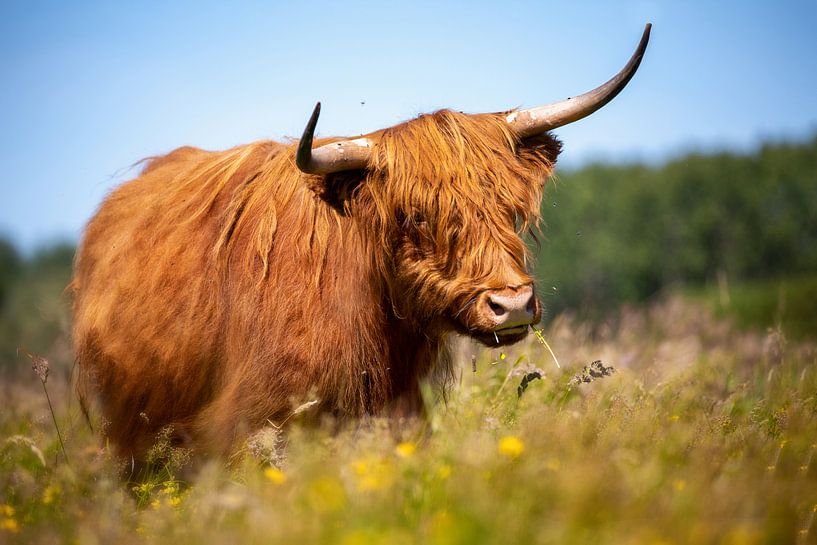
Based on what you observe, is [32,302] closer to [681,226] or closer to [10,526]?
[10,526]

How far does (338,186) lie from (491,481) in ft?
6.20

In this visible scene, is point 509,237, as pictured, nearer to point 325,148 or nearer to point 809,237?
point 325,148

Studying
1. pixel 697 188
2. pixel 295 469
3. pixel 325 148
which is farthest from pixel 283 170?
pixel 697 188

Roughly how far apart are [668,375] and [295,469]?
3345 millimetres

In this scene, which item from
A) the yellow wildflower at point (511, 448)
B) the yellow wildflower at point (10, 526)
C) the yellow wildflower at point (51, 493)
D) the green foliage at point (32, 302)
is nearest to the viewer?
the yellow wildflower at point (511, 448)

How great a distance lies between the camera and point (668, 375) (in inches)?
219

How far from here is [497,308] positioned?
3.60 m

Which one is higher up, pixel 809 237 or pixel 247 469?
pixel 247 469

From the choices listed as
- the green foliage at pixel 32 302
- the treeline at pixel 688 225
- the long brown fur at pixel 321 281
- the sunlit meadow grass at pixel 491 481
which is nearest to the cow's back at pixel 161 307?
the long brown fur at pixel 321 281

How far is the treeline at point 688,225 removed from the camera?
2117 inches

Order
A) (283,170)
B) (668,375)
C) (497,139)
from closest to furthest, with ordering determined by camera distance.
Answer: (497,139) < (283,170) < (668,375)

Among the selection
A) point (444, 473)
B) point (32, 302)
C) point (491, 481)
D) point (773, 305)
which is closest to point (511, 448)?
point (491, 481)

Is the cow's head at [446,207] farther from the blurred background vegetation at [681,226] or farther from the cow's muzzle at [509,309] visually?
the blurred background vegetation at [681,226]

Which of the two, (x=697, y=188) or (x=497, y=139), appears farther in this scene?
(x=697, y=188)
